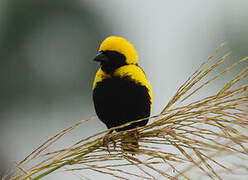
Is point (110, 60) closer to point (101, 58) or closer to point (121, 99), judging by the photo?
point (101, 58)

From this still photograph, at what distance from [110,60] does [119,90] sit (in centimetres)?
27

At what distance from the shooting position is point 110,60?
363 cm

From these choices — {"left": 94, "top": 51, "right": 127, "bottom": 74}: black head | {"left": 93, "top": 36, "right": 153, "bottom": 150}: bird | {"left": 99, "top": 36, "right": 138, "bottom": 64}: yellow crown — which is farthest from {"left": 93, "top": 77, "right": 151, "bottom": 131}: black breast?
{"left": 99, "top": 36, "right": 138, "bottom": 64}: yellow crown

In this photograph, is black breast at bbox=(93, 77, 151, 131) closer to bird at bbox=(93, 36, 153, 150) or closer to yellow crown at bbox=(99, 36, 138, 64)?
bird at bbox=(93, 36, 153, 150)

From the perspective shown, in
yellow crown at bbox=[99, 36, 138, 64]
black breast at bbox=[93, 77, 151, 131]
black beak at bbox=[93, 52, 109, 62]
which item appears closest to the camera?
black breast at bbox=[93, 77, 151, 131]

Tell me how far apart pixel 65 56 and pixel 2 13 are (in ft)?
11.9

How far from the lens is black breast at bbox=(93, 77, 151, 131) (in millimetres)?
3490

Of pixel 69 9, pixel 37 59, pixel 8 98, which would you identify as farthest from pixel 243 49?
pixel 8 98

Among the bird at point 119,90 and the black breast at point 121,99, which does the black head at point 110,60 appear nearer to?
the bird at point 119,90

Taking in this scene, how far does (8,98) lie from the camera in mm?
24406

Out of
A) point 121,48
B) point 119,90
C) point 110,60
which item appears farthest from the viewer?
point 121,48

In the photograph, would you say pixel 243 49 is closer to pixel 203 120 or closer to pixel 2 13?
pixel 203 120

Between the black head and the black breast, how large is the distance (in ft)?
0.39

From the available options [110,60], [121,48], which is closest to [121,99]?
[110,60]
